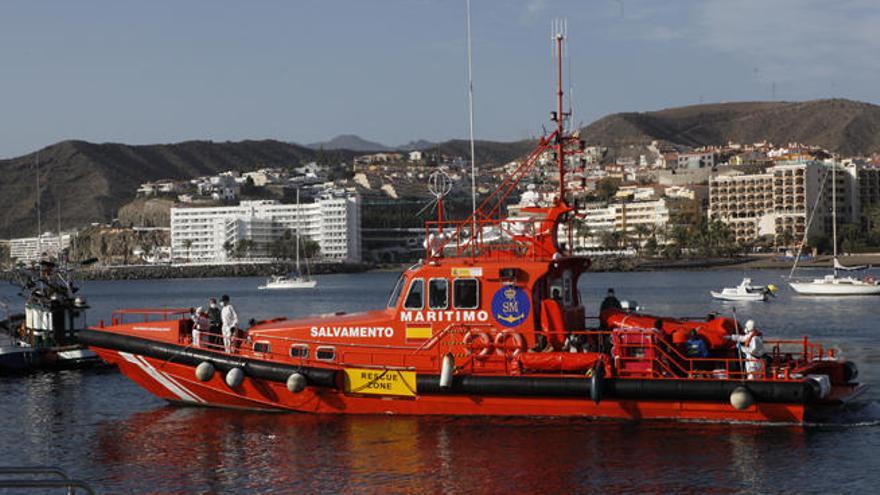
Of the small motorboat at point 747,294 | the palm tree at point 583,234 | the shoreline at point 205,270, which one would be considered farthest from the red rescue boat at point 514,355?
the shoreline at point 205,270

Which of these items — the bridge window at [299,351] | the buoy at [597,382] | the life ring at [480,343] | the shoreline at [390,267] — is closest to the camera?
the buoy at [597,382]

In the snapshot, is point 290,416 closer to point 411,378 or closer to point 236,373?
point 236,373

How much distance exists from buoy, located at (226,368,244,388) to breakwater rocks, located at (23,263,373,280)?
145112mm

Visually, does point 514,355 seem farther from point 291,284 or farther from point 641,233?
point 641,233

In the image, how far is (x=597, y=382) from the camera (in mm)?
15430

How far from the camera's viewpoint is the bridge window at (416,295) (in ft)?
54.4

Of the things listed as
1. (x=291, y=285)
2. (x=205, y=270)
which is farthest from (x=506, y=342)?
(x=205, y=270)

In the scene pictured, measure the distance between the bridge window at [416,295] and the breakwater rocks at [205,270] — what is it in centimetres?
14592

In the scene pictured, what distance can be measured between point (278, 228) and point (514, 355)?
7153 inches

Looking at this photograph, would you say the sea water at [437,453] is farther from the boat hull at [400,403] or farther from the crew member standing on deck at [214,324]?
the crew member standing on deck at [214,324]

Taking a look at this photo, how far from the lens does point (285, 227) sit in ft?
641

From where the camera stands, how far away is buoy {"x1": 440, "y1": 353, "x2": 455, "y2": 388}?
15961 millimetres

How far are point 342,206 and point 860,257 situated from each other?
295 feet

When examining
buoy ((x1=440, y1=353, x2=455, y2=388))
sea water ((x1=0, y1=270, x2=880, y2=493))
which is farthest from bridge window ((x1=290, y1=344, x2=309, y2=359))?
buoy ((x1=440, y1=353, x2=455, y2=388))
